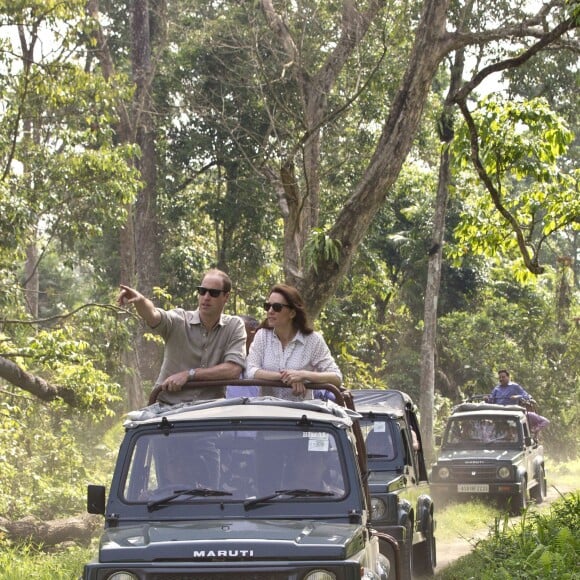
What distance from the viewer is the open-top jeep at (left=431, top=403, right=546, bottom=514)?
17.6 metres

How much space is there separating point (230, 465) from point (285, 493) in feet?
1.16

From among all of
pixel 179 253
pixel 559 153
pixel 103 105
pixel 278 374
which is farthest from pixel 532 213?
Result: pixel 179 253

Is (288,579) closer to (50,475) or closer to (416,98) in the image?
(416,98)

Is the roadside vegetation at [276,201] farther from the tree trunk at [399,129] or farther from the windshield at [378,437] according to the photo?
the windshield at [378,437]

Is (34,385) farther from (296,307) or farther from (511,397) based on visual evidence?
(511,397)

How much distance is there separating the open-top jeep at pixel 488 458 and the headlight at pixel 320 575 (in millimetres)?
12312

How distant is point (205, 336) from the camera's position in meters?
7.79

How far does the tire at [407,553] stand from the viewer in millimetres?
10164

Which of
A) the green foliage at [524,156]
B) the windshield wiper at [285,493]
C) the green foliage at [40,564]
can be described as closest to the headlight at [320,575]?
the windshield wiper at [285,493]

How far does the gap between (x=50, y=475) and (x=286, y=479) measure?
1479cm

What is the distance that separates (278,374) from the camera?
7.34 metres

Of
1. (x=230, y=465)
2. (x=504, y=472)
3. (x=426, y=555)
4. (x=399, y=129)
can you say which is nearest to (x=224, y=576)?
(x=230, y=465)

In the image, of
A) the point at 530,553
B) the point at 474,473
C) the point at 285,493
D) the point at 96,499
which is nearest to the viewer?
the point at 285,493

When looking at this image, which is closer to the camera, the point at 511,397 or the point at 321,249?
the point at 321,249
